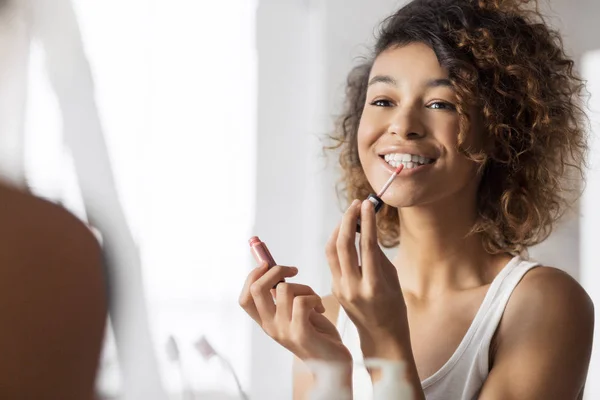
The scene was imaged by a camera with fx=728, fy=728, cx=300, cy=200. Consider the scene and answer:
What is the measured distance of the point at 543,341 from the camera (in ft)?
2.19

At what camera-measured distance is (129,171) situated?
52 cm

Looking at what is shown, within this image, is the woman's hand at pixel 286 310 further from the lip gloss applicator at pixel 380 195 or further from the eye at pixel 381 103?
the eye at pixel 381 103

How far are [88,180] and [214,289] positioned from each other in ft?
0.47

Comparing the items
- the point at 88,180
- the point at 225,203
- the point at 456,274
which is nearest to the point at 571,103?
the point at 456,274

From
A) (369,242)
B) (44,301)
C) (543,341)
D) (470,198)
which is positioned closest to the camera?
(44,301)

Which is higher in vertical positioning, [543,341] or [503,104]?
[503,104]

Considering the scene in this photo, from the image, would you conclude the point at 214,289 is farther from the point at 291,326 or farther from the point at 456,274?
the point at 456,274

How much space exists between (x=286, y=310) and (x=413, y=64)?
287mm

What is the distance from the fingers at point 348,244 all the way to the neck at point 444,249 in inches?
8.7

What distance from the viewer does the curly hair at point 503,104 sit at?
71 centimetres

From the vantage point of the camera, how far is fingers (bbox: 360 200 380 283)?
0.54 m

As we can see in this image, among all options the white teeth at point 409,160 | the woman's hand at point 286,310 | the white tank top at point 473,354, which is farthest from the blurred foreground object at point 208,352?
the white teeth at point 409,160

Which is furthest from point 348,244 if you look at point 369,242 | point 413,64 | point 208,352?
point 413,64

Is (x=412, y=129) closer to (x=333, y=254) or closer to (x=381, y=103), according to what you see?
(x=381, y=103)
